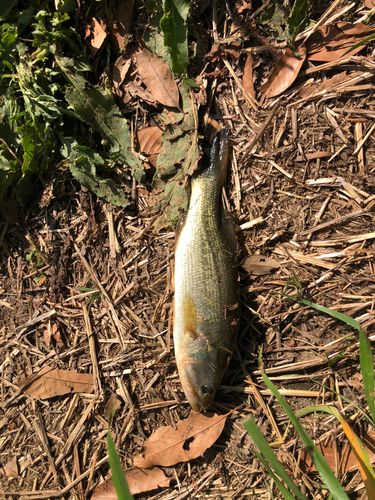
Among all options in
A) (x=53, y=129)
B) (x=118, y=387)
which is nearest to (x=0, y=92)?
(x=53, y=129)

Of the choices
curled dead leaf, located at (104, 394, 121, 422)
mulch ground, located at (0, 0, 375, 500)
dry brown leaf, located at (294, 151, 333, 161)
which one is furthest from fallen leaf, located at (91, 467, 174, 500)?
dry brown leaf, located at (294, 151, 333, 161)

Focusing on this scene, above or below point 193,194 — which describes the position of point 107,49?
above

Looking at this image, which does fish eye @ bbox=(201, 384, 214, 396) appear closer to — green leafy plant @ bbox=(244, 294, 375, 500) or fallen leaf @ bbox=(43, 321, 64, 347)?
green leafy plant @ bbox=(244, 294, 375, 500)

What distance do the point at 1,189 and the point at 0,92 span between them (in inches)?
33.7

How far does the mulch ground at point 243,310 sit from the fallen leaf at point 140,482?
69 millimetres

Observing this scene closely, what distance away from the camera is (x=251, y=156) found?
3135 mm

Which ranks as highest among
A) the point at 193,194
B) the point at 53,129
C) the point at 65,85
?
the point at 65,85

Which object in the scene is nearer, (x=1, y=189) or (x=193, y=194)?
(x=193, y=194)

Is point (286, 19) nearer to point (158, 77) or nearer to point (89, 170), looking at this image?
point (158, 77)

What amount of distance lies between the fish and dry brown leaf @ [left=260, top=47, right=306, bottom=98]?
0.86 m

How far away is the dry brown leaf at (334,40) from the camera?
2934 millimetres

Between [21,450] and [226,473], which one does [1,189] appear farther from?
[226,473]

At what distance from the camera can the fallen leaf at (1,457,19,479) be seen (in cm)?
323

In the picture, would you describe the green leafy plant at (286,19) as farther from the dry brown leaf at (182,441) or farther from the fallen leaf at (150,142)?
the dry brown leaf at (182,441)
